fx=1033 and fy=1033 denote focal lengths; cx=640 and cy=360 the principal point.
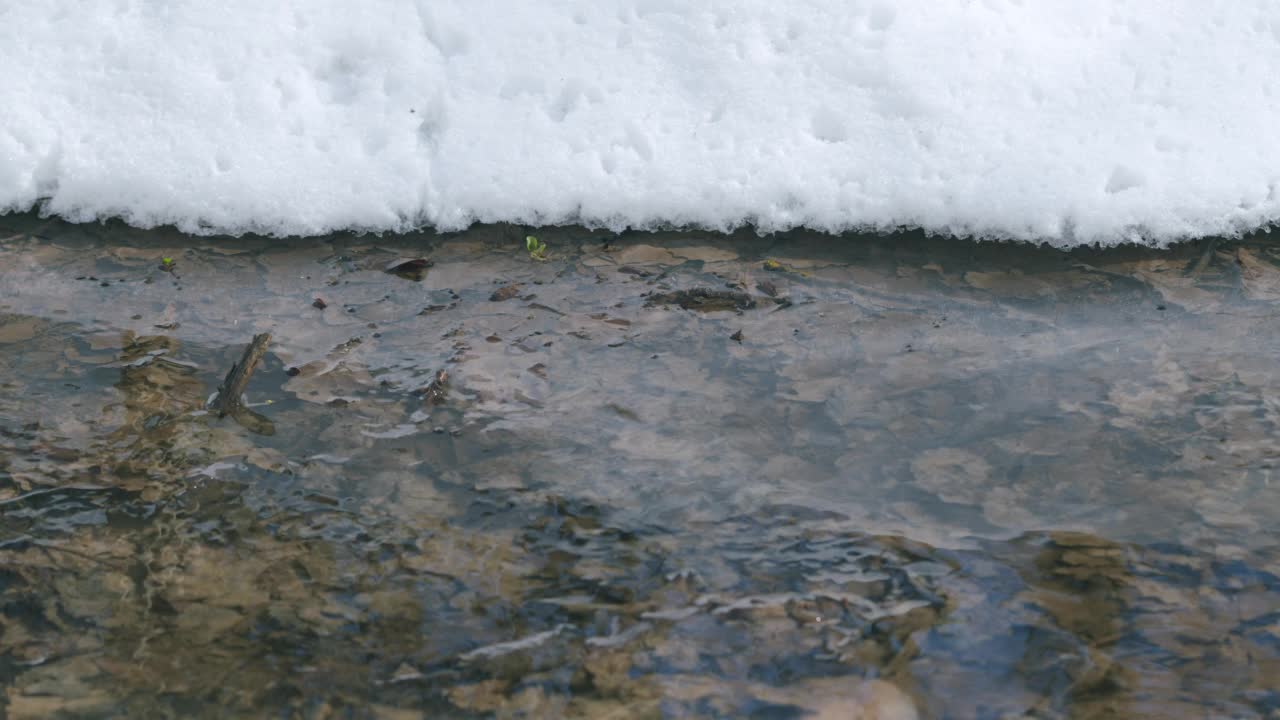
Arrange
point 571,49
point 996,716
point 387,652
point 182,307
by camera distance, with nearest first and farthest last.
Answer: point 996,716 → point 387,652 → point 182,307 → point 571,49

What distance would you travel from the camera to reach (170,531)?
2844mm

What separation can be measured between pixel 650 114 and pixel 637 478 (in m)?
2.02

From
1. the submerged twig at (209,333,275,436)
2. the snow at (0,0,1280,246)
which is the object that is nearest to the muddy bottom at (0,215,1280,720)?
the submerged twig at (209,333,275,436)

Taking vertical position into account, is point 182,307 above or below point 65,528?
above

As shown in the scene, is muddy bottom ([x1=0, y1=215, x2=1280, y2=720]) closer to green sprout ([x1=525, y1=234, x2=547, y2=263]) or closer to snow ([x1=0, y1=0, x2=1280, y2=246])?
green sprout ([x1=525, y1=234, x2=547, y2=263])

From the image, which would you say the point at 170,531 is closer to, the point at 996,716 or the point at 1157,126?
the point at 996,716

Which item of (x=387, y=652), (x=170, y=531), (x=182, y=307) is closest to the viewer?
(x=387, y=652)

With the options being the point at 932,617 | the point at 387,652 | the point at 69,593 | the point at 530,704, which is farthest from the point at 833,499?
the point at 69,593

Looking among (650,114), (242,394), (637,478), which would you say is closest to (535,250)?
(650,114)

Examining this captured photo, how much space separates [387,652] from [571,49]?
3.05 m

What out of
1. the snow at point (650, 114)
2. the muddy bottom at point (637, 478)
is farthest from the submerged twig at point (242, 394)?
the snow at point (650, 114)

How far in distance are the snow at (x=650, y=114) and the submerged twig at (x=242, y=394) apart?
96 centimetres

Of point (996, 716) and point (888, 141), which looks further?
point (888, 141)

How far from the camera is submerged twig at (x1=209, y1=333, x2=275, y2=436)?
3.30 m
